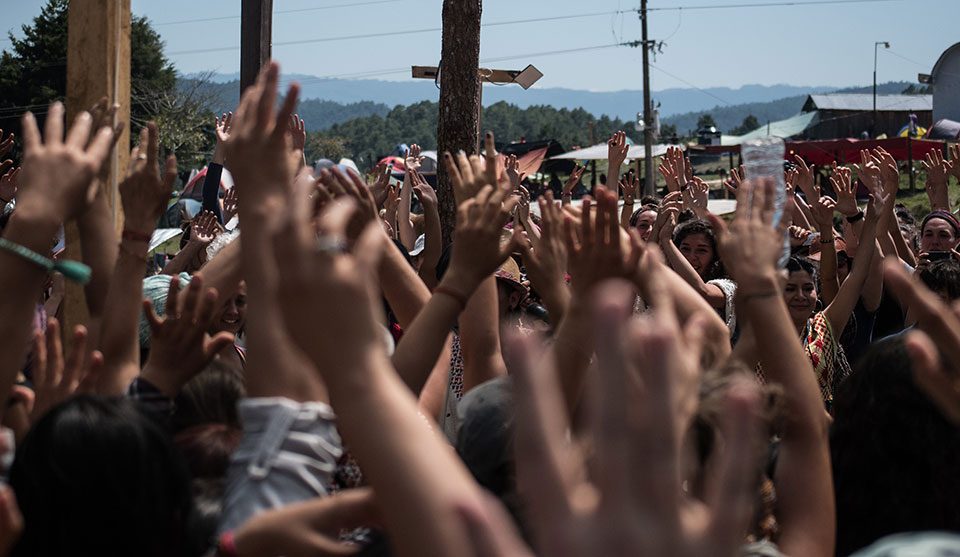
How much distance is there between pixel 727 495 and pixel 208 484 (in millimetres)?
1442

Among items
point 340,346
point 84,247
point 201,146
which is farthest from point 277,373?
point 201,146

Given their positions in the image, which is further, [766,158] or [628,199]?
[628,199]

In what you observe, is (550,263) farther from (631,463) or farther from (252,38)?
(252,38)

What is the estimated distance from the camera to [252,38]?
761cm

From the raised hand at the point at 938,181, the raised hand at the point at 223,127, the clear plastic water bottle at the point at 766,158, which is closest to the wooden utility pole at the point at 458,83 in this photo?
the raised hand at the point at 223,127

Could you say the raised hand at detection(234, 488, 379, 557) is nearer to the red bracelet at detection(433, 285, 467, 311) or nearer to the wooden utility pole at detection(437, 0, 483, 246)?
the red bracelet at detection(433, 285, 467, 311)

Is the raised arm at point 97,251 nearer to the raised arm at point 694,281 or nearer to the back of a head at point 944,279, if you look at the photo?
the raised arm at point 694,281

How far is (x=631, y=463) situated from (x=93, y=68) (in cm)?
301

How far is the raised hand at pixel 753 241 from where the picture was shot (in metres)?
2.65

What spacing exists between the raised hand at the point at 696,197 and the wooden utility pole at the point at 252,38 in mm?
3410

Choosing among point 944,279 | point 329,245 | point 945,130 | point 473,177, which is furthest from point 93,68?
point 945,130

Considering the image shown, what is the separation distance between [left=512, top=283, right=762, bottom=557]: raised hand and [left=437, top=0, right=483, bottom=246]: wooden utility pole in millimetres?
6608

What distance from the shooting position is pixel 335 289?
164 cm

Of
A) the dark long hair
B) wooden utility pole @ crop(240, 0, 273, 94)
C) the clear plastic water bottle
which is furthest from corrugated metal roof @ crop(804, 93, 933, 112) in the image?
the clear plastic water bottle
